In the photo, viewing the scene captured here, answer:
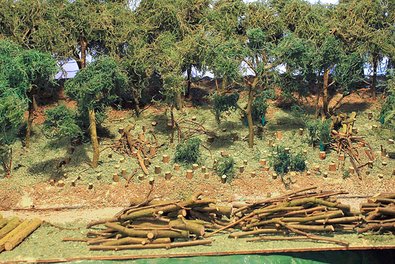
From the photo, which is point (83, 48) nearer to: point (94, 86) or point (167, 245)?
point (94, 86)

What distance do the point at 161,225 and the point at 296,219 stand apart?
365cm

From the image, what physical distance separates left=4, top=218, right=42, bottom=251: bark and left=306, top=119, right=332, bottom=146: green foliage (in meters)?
11.3

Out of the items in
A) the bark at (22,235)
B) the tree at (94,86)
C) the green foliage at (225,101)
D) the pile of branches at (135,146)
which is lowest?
the bark at (22,235)

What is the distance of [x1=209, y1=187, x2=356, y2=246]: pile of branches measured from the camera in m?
15.2

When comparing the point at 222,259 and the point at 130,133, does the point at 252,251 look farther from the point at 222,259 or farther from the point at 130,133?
the point at 130,133

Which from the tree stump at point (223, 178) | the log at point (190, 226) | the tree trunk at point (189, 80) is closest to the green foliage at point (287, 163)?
the tree stump at point (223, 178)

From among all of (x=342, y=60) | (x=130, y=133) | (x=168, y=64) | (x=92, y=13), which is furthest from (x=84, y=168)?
(x=342, y=60)

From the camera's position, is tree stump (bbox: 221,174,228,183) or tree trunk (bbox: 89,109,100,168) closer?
tree stump (bbox: 221,174,228,183)

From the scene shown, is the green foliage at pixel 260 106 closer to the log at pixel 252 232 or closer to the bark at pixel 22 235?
the log at pixel 252 232

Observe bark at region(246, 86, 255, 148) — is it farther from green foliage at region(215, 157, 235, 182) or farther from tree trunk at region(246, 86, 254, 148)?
green foliage at region(215, 157, 235, 182)

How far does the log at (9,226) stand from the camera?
16250mm

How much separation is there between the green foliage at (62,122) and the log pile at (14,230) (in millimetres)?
5141

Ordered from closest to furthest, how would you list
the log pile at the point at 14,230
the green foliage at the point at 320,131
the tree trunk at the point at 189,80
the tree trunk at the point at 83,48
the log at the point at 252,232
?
the log at the point at 252,232 → the log pile at the point at 14,230 → the green foliage at the point at 320,131 → the tree trunk at the point at 83,48 → the tree trunk at the point at 189,80

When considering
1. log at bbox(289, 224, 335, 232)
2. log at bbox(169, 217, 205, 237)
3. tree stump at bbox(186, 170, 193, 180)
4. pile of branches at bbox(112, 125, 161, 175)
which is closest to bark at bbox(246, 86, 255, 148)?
tree stump at bbox(186, 170, 193, 180)
